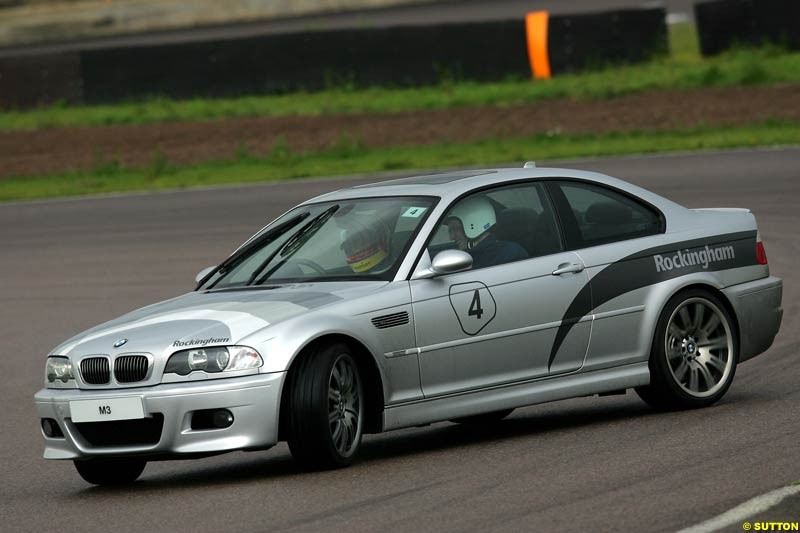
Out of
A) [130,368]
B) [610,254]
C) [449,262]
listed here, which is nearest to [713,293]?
[610,254]

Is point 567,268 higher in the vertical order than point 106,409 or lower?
higher

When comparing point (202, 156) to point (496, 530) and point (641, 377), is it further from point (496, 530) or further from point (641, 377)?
point (496, 530)

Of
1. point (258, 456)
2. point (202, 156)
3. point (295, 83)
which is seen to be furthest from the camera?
point (295, 83)

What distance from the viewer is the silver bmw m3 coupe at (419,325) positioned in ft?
24.7

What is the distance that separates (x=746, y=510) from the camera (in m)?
6.24

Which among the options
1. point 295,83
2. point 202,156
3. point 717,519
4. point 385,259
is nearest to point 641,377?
point 385,259

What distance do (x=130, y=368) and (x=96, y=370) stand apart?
0.21 metres

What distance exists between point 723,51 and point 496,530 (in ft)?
77.8

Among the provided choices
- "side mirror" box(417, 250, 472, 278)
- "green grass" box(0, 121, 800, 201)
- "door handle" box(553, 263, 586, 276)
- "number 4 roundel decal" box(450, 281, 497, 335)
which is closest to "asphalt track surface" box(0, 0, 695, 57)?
"green grass" box(0, 121, 800, 201)

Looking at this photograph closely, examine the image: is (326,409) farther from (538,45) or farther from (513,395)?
(538,45)

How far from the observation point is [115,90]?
31.1 metres

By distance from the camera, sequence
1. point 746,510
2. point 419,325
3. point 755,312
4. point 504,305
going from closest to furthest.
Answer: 1. point 746,510
2. point 419,325
3. point 504,305
4. point 755,312

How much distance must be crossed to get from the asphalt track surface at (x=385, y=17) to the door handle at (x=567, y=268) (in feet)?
91.9

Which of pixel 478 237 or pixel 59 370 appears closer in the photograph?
pixel 59 370
